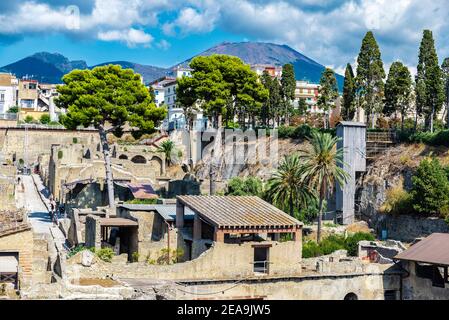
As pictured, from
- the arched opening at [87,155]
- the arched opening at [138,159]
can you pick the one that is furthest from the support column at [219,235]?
the arched opening at [138,159]

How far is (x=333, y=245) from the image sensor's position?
131 feet

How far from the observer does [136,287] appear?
27125 millimetres

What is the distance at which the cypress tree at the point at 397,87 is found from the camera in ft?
187

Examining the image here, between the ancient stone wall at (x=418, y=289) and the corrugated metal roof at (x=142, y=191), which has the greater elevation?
the corrugated metal roof at (x=142, y=191)

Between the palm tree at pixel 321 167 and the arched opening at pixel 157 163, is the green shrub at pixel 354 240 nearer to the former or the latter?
the palm tree at pixel 321 167

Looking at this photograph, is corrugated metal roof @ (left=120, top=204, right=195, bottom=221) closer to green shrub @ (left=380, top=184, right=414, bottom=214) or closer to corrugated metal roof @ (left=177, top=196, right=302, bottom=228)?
corrugated metal roof @ (left=177, top=196, right=302, bottom=228)

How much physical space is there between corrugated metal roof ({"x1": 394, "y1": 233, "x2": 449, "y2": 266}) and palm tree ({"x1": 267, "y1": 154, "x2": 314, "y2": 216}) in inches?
410

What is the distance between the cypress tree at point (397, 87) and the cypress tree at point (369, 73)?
2.87ft

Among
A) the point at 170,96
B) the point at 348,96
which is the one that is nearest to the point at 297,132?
the point at 348,96

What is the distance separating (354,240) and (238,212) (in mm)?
8620

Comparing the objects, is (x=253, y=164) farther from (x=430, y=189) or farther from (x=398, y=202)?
(x=430, y=189)

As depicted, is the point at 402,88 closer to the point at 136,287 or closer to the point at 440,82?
the point at 440,82

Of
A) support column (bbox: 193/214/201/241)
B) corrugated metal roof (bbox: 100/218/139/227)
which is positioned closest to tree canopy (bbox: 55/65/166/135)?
corrugated metal roof (bbox: 100/218/139/227)
